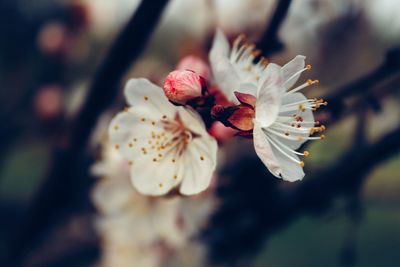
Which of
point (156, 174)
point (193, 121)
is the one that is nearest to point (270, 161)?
point (193, 121)

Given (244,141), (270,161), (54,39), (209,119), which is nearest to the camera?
(270,161)

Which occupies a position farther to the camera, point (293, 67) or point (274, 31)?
point (274, 31)

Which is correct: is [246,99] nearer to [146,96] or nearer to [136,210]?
[146,96]

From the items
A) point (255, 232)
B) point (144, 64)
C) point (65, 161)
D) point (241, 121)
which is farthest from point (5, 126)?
point (241, 121)

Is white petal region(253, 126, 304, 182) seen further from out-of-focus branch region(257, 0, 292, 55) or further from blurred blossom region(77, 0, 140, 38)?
blurred blossom region(77, 0, 140, 38)

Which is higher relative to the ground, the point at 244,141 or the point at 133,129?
the point at 133,129

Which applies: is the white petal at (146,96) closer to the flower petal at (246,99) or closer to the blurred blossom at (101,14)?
the flower petal at (246,99)

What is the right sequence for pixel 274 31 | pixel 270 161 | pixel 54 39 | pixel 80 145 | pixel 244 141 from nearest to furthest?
1. pixel 270 161
2. pixel 274 31
3. pixel 80 145
4. pixel 244 141
5. pixel 54 39
